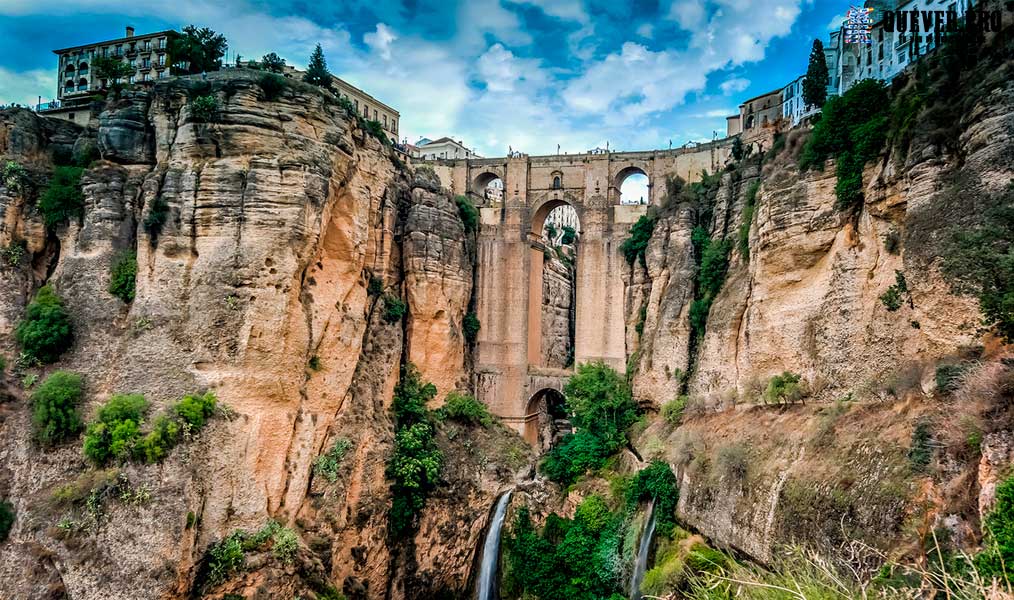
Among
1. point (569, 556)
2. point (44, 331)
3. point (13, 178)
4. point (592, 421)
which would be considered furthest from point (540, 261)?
point (13, 178)

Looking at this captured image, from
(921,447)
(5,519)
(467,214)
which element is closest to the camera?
(921,447)

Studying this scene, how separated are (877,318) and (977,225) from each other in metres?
3.84

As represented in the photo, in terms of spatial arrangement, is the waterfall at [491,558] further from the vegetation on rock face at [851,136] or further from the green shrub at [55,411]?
the vegetation on rock face at [851,136]

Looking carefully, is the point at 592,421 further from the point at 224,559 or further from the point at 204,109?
the point at 204,109

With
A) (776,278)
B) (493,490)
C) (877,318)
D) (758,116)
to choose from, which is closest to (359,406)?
(493,490)

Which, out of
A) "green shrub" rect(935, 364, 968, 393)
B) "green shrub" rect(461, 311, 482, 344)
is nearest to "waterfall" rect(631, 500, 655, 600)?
"green shrub" rect(935, 364, 968, 393)

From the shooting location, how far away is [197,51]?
29.8 m

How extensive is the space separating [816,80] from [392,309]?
20.4 m

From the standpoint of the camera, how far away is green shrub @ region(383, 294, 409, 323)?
102 ft

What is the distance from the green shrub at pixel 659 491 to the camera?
22578 millimetres

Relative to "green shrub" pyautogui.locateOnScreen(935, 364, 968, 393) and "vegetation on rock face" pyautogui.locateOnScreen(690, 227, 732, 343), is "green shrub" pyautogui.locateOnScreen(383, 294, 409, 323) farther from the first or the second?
"green shrub" pyautogui.locateOnScreen(935, 364, 968, 393)

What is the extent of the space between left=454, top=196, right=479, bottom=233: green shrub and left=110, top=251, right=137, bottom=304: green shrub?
1627cm

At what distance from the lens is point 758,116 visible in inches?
1476

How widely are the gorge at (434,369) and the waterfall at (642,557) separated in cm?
13
